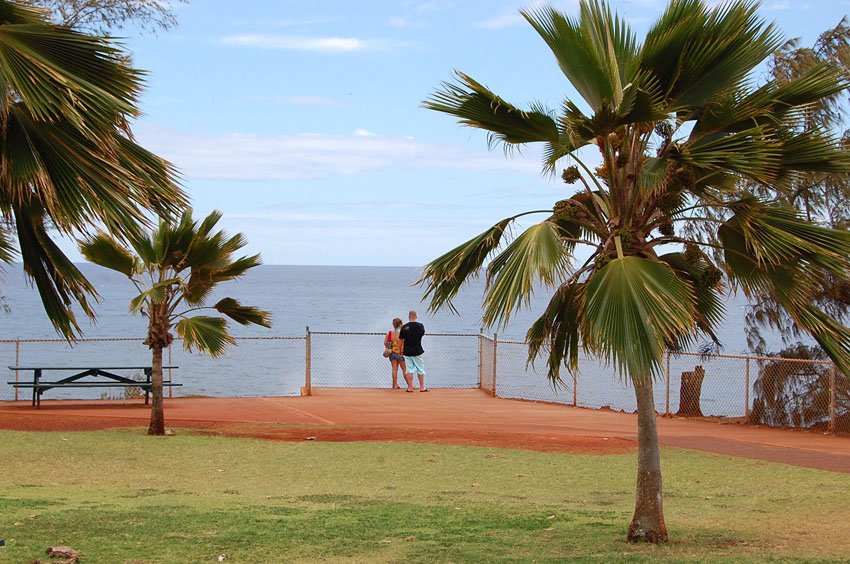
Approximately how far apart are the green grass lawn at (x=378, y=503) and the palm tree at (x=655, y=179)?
1.41m

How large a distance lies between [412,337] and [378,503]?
1484 cm

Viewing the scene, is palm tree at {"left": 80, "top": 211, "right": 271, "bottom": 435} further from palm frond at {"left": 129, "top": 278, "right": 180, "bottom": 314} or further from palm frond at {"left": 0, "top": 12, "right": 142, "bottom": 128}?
palm frond at {"left": 0, "top": 12, "right": 142, "bottom": 128}

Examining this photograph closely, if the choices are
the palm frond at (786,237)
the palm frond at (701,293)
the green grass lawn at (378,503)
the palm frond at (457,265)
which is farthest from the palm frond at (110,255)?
the palm frond at (786,237)

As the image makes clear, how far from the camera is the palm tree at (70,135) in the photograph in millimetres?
6633

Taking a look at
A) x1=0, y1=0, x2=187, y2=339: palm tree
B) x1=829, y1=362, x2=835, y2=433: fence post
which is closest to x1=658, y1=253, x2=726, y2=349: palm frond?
x1=0, y1=0, x2=187, y2=339: palm tree

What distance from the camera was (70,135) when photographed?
693 centimetres

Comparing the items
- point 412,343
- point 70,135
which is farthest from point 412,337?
point 70,135

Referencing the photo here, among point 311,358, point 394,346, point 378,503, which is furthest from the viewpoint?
point 311,358

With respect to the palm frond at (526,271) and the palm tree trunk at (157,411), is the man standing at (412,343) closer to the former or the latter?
the palm tree trunk at (157,411)

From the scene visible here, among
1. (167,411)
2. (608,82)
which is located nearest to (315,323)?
(167,411)

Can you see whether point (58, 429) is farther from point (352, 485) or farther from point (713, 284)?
point (713, 284)

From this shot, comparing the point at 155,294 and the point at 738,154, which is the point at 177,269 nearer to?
the point at 155,294

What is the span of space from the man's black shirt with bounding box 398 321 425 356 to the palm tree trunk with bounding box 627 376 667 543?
672 inches

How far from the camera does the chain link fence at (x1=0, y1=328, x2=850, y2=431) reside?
21.7m
